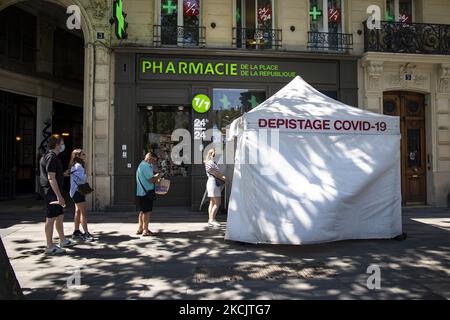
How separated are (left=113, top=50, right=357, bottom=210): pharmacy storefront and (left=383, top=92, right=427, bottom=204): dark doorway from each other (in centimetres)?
177

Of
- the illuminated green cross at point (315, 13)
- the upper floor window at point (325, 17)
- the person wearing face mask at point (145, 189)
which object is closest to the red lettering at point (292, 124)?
the person wearing face mask at point (145, 189)

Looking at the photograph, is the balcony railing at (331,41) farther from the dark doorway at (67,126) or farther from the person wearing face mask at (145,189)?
the dark doorway at (67,126)

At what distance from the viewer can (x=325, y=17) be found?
508 inches

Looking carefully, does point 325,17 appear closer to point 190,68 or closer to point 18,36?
point 190,68

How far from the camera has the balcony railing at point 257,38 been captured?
1252 centimetres

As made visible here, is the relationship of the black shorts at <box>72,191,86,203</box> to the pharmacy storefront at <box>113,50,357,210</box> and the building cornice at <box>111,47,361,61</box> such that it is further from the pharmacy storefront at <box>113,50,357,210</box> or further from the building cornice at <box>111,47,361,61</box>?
the building cornice at <box>111,47,361,61</box>

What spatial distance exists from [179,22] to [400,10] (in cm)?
771

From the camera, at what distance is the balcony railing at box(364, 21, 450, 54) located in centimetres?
1260

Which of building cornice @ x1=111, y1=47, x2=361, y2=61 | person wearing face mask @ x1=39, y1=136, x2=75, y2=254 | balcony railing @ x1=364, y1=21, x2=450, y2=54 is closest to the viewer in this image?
person wearing face mask @ x1=39, y1=136, x2=75, y2=254

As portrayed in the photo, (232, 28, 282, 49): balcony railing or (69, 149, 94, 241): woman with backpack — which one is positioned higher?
(232, 28, 282, 49): balcony railing

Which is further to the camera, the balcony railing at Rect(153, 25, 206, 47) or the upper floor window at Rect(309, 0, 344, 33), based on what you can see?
the upper floor window at Rect(309, 0, 344, 33)

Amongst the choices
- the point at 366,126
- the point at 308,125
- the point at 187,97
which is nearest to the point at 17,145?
the point at 187,97

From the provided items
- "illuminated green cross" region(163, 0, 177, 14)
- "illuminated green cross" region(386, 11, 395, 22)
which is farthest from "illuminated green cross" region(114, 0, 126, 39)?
"illuminated green cross" region(386, 11, 395, 22)
